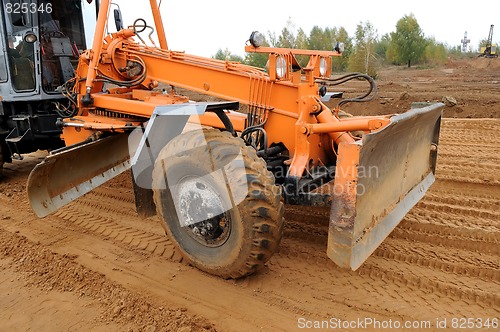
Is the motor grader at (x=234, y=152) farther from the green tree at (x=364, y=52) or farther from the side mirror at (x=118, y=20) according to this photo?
the green tree at (x=364, y=52)

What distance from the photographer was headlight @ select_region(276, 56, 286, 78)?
3752 millimetres

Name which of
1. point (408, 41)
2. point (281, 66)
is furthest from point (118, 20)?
point (408, 41)

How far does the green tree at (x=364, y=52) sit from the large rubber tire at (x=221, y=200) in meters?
21.5

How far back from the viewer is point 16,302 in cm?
321

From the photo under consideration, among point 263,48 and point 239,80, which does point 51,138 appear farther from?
point 263,48

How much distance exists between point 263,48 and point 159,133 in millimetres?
1231

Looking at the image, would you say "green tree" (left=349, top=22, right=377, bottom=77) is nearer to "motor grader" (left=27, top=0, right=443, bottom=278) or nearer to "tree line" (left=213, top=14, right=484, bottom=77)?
"tree line" (left=213, top=14, right=484, bottom=77)

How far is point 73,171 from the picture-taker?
177 inches

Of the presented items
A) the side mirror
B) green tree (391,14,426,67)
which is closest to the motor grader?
the side mirror

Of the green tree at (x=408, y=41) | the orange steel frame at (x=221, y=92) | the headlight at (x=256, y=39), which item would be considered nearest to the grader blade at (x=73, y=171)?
the orange steel frame at (x=221, y=92)

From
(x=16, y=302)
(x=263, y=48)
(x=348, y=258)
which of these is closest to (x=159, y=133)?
(x=263, y=48)

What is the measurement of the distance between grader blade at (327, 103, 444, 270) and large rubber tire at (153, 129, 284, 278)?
46 cm

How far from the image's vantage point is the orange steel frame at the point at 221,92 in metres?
3.60

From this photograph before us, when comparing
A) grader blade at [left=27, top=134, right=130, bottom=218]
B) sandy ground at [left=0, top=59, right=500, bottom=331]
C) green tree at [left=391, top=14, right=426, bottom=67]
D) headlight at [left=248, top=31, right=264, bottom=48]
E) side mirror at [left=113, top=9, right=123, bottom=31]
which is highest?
green tree at [left=391, top=14, right=426, bottom=67]
